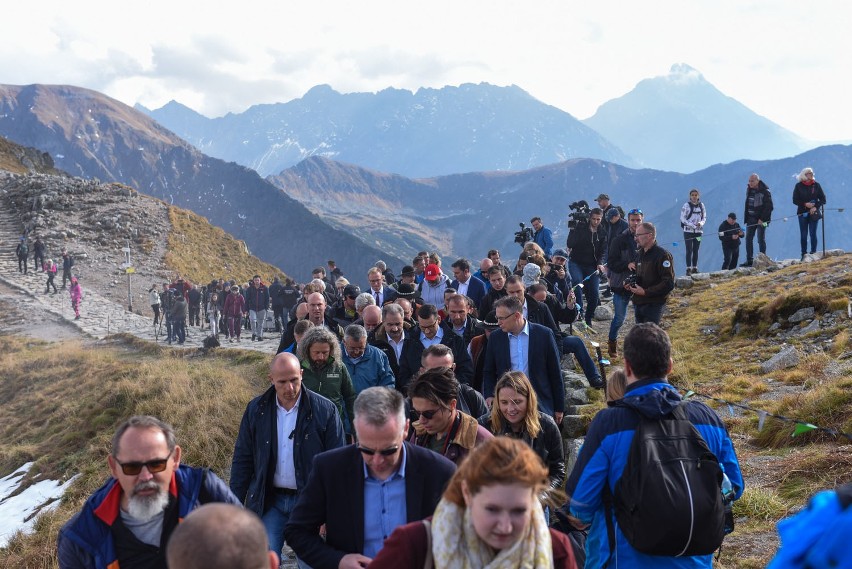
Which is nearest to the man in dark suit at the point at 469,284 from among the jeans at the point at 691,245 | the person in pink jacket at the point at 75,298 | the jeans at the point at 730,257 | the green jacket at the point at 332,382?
the green jacket at the point at 332,382

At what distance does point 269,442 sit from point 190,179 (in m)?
185

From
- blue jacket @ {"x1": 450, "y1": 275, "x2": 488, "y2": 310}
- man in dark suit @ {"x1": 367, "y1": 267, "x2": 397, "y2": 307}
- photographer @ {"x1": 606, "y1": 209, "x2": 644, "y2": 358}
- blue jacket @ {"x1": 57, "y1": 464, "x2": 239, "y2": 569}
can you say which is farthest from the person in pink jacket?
blue jacket @ {"x1": 57, "y1": 464, "x2": 239, "y2": 569}

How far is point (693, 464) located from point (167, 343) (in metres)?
21.2

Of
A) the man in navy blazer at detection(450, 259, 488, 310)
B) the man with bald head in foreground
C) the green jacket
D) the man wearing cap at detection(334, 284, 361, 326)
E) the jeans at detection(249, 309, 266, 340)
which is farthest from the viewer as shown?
the jeans at detection(249, 309, 266, 340)

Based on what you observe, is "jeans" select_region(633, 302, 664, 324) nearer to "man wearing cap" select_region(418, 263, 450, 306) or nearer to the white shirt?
"man wearing cap" select_region(418, 263, 450, 306)

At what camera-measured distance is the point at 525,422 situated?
13.8 ft

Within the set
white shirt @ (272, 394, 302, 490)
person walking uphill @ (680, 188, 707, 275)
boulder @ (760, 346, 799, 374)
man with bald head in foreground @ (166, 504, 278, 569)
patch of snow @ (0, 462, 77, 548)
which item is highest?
person walking uphill @ (680, 188, 707, 275)

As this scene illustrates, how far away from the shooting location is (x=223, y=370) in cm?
1534

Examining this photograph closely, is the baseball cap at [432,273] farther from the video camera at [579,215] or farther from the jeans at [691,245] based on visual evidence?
the jeans at [691,245]

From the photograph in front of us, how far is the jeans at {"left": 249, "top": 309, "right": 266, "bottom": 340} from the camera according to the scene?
20.8 metres

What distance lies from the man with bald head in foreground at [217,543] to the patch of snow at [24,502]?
10.2 meters

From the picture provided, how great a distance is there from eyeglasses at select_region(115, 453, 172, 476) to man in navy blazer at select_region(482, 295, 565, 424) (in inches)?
130

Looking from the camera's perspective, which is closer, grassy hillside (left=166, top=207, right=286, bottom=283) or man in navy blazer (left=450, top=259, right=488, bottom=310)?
man in navy blazer (left=450, top=259, right=488, bottom=310)

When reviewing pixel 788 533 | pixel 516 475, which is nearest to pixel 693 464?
pixel 516 475
